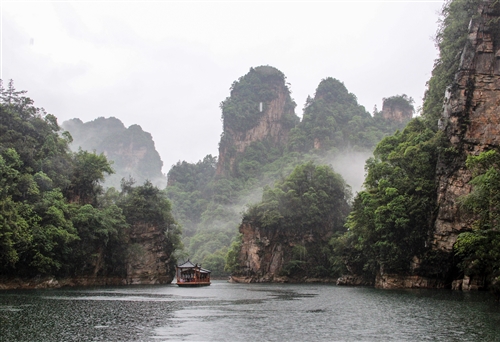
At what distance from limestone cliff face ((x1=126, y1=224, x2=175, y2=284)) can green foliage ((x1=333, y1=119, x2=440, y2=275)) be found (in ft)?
97.0

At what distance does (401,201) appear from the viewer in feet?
140

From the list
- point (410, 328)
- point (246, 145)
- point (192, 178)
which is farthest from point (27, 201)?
point (192, 178)

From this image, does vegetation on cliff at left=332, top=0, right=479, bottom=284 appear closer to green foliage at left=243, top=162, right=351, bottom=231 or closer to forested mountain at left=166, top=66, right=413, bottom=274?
green foliage at left=243, top=162, right=351, bottom=231

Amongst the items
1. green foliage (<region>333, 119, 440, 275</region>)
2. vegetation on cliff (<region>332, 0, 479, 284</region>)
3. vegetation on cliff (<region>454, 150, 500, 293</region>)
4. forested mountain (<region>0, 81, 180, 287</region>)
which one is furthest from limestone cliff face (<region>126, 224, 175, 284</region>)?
vegetation on cliff (<region>454, 150, 500, 293</region>)

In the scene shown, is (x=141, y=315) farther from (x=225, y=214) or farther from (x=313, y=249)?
(x=225, y=214)

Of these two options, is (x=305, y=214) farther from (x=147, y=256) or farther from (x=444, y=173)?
(x=444, y=173)

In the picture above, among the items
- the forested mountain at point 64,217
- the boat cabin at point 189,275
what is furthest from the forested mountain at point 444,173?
the forested mountain at point 64,217

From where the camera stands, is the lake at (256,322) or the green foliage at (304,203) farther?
the green foliage at (304,203)

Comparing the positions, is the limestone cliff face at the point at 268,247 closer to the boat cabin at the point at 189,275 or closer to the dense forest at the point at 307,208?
the dense forest at the point at 307,208

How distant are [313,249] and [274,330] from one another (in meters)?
60.9

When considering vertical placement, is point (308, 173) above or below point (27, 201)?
above

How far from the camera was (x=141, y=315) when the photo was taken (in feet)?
71.3

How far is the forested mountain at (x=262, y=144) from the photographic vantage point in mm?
125188

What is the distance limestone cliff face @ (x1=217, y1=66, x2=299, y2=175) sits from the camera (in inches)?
5743
